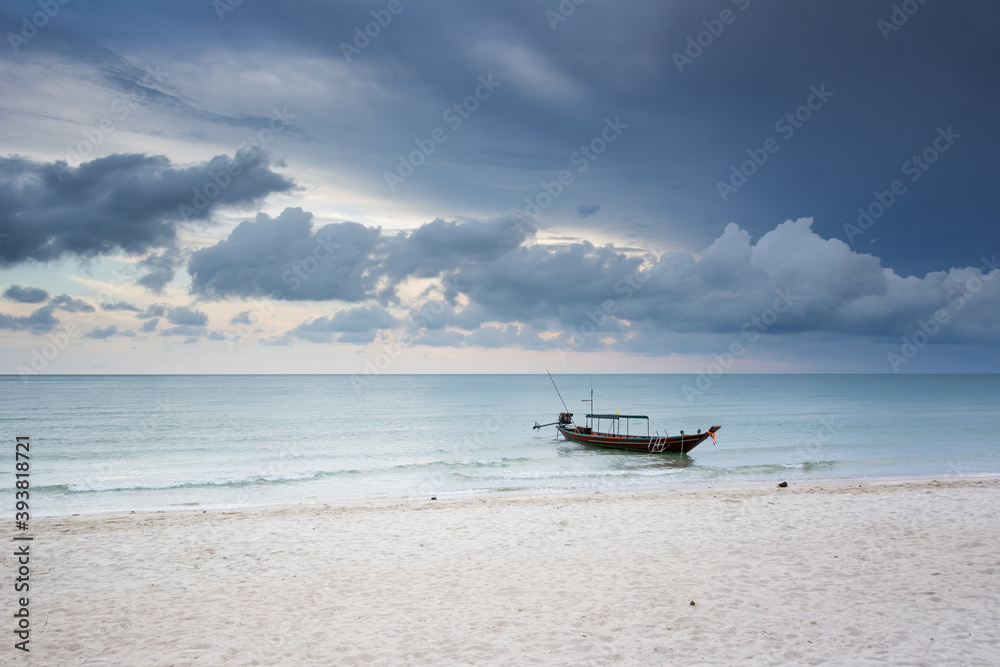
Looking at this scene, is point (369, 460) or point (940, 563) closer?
point (940, 563)

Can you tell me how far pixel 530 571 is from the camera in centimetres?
1088

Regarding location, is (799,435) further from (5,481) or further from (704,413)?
(5,481)

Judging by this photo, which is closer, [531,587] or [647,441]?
[531,587]

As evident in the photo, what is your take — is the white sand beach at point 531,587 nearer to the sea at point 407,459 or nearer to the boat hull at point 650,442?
the sea at point 407,459

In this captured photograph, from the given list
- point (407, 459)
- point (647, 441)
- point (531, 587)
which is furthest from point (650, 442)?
point (531, 587)

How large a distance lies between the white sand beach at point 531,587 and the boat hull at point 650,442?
18226mm

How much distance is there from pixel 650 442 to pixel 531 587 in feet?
91.5

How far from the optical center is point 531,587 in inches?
392

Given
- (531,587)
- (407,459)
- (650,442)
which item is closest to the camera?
(531,587)

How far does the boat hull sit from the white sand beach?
18.2m

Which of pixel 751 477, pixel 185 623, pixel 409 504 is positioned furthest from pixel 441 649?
pixel 751 477

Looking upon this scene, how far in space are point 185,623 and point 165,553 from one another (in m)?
4.80

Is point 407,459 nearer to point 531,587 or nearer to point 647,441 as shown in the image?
point 647,441

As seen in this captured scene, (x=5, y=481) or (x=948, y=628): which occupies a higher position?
(x=948, y=628)
